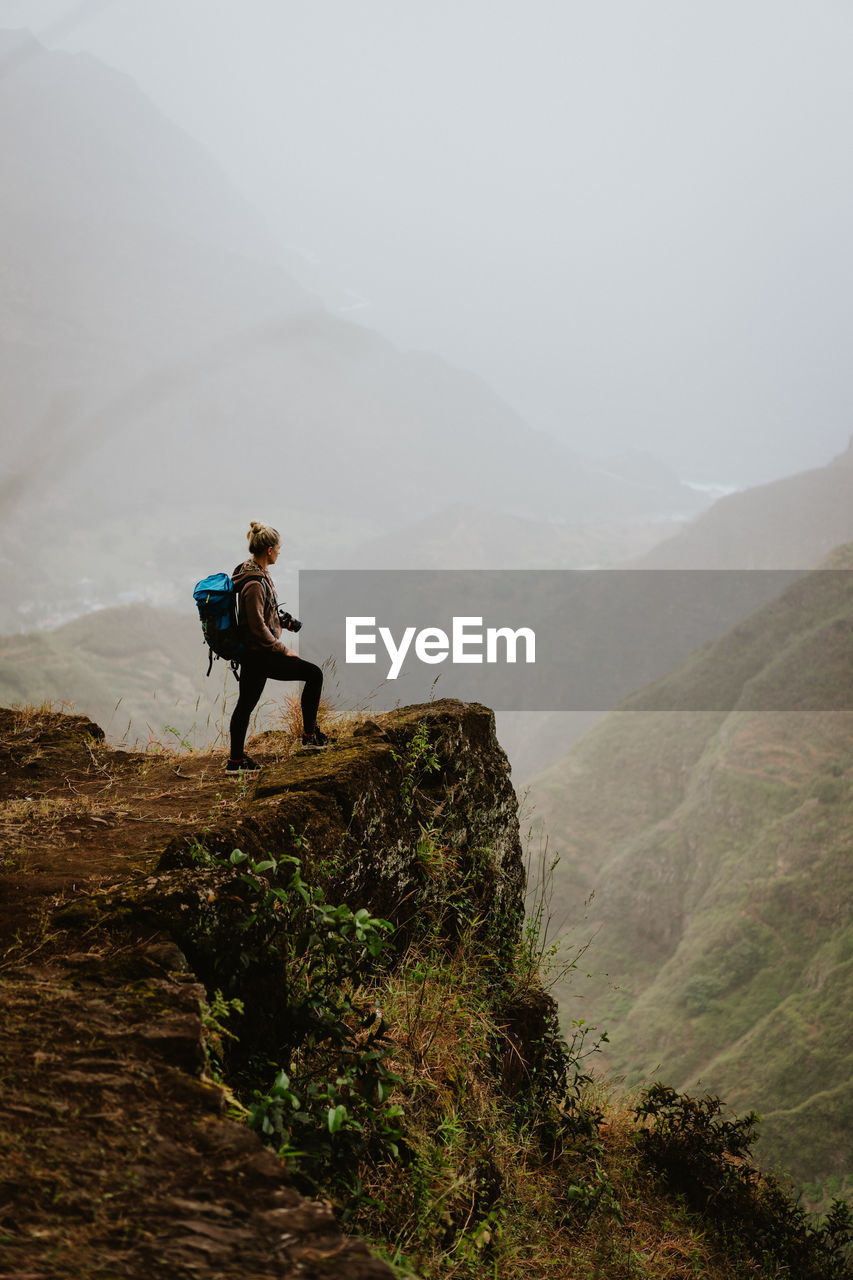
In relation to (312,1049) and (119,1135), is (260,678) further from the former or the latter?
(119,1135)

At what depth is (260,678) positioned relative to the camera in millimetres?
5191

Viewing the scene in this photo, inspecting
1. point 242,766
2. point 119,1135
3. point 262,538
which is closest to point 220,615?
point 262,538

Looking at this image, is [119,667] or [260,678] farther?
[119,667]

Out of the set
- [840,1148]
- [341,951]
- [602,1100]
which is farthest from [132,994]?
[840,1148]

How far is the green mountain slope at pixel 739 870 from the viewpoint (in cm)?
2136

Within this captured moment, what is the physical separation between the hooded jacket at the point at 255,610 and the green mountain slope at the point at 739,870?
19212 mm

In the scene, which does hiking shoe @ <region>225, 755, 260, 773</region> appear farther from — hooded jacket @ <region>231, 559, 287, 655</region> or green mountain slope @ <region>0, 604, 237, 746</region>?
green mountain slope @ <region>0, 604, 237, 746</region>

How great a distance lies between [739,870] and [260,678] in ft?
98.8

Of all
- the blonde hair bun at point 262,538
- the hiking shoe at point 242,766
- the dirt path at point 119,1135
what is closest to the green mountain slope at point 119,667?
the hiking shoe at point 242,766

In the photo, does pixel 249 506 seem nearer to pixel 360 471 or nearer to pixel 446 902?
pixel 360 471

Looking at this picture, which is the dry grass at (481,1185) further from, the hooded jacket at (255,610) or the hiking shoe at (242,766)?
the hooded jacket at (255,610)

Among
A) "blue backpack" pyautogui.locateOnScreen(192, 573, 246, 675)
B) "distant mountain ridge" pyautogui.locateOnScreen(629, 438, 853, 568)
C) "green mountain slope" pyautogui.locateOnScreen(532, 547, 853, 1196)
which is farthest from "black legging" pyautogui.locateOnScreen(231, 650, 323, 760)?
"distant mountain ridge" pyautogui.locateOnScreen(629, 438, 853, 568)

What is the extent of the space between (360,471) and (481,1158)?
195m

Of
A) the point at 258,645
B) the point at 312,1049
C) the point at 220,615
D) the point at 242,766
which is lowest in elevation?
the point at 312,1049
